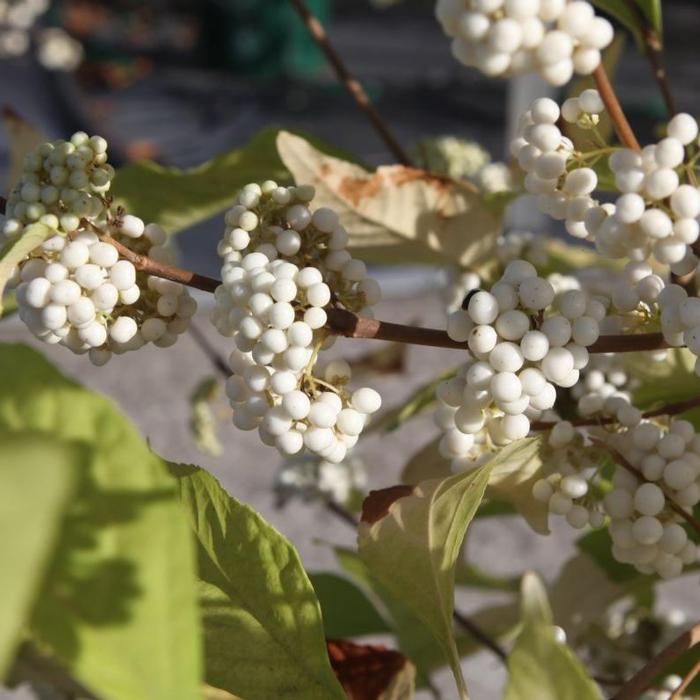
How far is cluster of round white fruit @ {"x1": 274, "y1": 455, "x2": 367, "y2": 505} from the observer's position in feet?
1.82

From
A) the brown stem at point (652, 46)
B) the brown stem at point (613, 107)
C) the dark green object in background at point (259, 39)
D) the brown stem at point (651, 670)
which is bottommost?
the dark green object in background at point (259, 39)

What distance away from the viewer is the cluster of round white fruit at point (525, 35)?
17 cm

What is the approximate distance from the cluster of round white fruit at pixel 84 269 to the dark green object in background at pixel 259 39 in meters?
2.44

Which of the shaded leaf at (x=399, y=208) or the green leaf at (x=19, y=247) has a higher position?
the green leaf at (x=19, y=247)

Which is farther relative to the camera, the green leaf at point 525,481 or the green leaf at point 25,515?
the green leaf at point 525,481

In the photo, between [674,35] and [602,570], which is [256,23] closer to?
[674,35]

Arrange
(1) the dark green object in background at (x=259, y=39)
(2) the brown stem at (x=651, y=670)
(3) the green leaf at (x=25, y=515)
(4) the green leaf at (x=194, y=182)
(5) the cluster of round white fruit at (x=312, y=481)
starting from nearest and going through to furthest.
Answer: (3) the green leaf at (x=25, y=515), (2) the brown stem at (x=651, y=670), (4) the green leaf at (x=194, y=182), (5) the cluster of round white fruit at (x=312, y=481), (1) the dark green object in background at (x=259, y=39)

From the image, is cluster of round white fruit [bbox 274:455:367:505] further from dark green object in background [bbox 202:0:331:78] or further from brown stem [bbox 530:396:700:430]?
dark green object in background [bbox 202:0:331:78]

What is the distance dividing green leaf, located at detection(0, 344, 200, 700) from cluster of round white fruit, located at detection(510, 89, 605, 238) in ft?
0.37

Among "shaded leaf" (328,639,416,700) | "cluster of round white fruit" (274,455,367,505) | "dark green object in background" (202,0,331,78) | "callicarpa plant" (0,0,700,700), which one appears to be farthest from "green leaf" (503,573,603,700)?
"dark green object in background" (202,0,331,78)

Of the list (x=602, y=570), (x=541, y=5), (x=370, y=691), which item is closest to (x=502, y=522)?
(x=602, y=570)

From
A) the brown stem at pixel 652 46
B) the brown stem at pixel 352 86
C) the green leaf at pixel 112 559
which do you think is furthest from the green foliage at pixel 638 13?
the green leaf at pixel 112 559

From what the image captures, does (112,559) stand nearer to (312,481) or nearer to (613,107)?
(613,107)

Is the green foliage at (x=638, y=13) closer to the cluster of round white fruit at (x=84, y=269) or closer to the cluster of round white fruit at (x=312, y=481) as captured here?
the cluster of round white fruit at (x=84, y=269)
